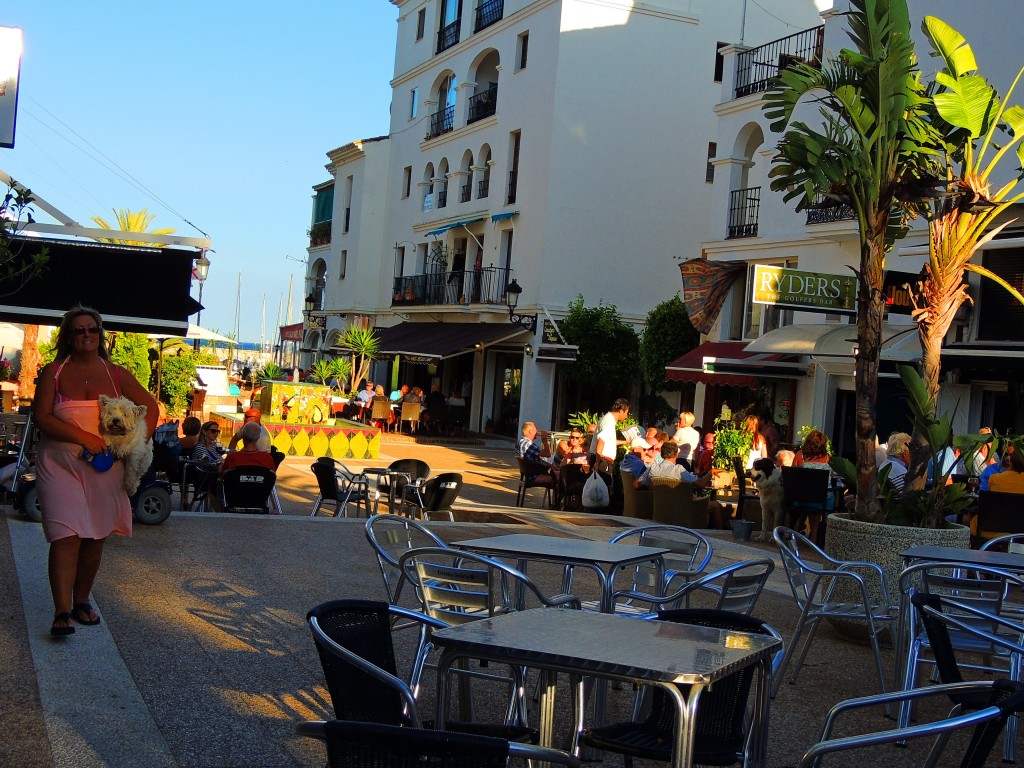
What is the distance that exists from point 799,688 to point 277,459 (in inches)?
306

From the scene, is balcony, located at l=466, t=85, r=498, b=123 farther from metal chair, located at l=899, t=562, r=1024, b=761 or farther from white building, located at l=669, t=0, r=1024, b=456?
metal chair, located at l=899, t=562, r=1024, b=761

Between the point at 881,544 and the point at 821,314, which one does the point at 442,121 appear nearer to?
the point at 821,314

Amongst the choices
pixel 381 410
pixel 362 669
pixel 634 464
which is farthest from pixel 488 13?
pixel 362 669

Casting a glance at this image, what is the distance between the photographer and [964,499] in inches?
337

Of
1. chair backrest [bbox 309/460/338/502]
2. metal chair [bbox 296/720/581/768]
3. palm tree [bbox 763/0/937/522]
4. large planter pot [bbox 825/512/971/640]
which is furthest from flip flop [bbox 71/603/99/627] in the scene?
chair backrest [bbox 309/460/338/502]

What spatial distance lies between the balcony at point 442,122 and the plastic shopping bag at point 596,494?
2725cm

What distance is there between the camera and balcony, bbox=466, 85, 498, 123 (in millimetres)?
38281

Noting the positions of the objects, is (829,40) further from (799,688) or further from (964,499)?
(799,688)

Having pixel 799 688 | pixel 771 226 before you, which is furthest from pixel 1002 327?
pixel 799 688

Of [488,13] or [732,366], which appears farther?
[488,13]

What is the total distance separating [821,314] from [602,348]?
10.2m

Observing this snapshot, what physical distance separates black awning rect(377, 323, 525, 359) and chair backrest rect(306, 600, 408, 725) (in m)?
29.1

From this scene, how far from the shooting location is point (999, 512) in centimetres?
1160

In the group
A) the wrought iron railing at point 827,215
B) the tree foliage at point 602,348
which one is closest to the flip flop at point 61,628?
the wrought iron railing at point 827,215
